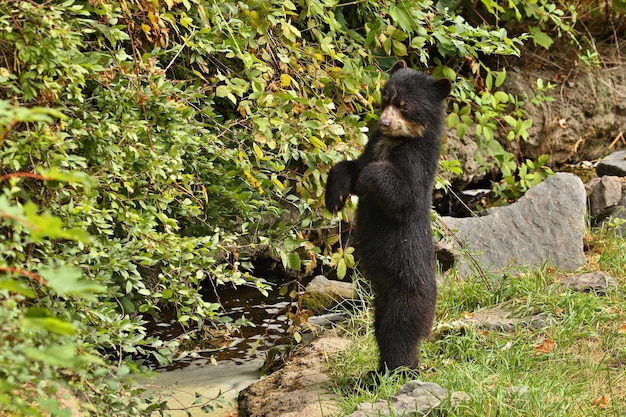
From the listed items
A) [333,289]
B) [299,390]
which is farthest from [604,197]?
[299,390]

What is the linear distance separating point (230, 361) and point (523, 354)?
6.97 ft

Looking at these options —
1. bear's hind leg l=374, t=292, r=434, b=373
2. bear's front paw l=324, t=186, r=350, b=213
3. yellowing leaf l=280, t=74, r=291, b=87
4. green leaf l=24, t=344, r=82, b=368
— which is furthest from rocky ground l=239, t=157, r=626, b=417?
green leaf l=24, t=344, r=82, b=368

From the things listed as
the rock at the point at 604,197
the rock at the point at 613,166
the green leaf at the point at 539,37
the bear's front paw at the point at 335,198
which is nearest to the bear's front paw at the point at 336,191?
the bear's front paw at the point at 335,198

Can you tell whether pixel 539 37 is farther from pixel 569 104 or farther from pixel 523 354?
pixel 523 354

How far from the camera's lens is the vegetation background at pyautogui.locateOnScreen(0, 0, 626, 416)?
4.14 meters

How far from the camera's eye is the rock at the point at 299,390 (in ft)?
15.8

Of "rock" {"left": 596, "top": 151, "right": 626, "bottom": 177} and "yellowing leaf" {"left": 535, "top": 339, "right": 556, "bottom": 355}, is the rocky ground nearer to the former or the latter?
"yellowing leaf" {"left": 535, "top": 339, "right": 556, "bottom": 355}

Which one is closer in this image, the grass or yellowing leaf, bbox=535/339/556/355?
the grass

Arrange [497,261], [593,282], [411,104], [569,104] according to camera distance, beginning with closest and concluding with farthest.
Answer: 1. [411,104]
2. [593,282]
3. [497,261]
4. [569,104]

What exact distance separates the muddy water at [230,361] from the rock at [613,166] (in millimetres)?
3938

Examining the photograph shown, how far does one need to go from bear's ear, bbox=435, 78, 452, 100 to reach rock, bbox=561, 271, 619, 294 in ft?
6.13

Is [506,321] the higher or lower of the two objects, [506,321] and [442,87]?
the lower

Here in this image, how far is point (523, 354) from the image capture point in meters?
5.13

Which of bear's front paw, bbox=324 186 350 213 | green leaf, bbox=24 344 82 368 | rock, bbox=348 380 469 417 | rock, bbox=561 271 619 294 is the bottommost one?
rock, bbox=561 271 619 294
